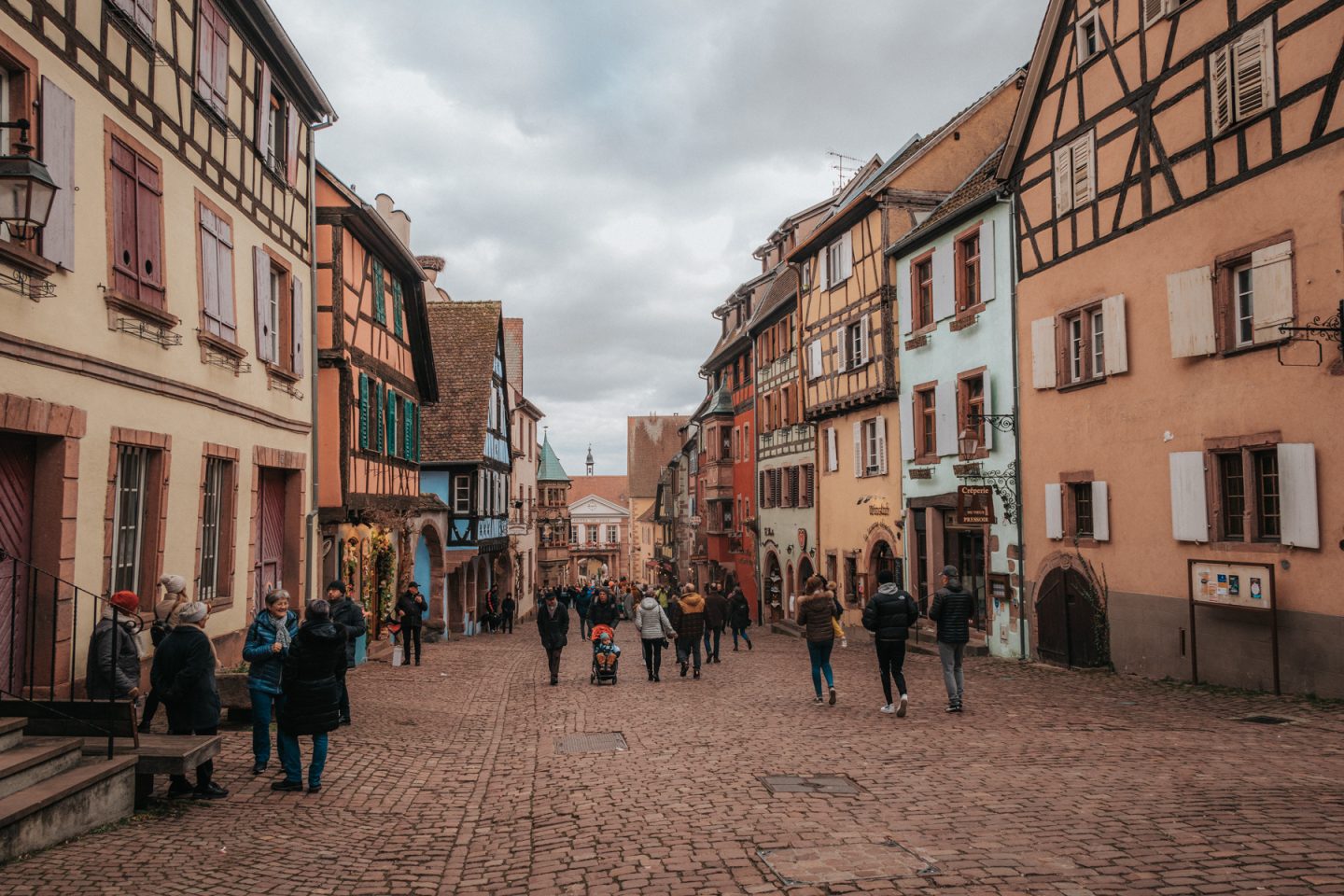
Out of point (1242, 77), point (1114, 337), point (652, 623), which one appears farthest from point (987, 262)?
point (652, 623)

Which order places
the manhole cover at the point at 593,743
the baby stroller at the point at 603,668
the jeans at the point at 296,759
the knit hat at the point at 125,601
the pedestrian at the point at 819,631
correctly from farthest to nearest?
the baby stroller at the point at 603,668
the pedestrian at the point at 819,631
the manhole cover at the point at 593,743
the knit hat at the point at 125,601
the jeans at the point at 296,759

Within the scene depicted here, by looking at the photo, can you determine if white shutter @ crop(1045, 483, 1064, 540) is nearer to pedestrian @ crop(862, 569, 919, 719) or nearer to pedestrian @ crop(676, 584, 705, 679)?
pedestrian @ crop(676, 584, 705, 679)

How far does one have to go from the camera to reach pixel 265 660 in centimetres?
887

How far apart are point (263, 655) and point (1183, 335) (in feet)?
40.4

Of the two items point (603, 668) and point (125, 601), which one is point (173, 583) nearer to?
point (125, 601)

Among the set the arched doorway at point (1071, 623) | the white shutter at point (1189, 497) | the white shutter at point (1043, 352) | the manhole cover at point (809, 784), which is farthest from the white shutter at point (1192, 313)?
the manhole cover at point (809, 784)

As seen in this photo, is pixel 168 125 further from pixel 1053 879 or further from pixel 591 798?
pixel 1053 879

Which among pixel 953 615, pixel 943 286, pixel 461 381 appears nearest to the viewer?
pixel 953 615

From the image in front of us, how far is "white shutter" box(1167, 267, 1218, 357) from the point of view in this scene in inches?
557

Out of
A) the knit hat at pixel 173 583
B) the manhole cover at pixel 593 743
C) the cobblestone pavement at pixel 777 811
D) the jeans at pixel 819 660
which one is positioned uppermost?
the knit hat at pixel 173 583

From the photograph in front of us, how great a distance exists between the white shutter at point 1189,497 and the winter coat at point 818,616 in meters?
5.26

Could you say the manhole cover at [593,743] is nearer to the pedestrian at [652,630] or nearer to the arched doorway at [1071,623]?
the pedestrian at [652,630]

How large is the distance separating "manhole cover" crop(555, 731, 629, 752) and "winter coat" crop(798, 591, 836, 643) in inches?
115

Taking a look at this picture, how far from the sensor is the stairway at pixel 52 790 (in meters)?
6.11
